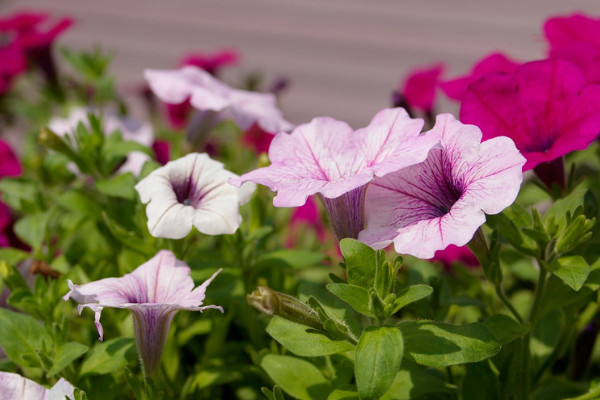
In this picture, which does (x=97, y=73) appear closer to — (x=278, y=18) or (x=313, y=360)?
(x=313, y=360)

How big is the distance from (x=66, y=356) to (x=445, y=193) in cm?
41

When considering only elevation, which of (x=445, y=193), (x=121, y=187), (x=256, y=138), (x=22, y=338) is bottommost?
(x=256, y=138)

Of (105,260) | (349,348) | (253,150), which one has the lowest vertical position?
(253,150)

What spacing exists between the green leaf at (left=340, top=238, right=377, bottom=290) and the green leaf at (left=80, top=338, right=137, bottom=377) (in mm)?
261

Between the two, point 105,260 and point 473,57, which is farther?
point 473,57

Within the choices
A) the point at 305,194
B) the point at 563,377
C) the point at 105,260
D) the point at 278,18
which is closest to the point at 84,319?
the point at 105,260

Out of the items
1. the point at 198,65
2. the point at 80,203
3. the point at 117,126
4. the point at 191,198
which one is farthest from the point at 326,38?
the point at 191,198

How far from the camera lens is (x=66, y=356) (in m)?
0.73

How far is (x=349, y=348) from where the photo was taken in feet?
2.18

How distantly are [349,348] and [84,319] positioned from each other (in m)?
0.41

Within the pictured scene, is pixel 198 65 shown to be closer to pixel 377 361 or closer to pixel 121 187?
pixel 121 187

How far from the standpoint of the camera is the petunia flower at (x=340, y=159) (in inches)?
25.5

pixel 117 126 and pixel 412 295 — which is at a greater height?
pixel 412 295

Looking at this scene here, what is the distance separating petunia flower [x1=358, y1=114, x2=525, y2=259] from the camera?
616mm
